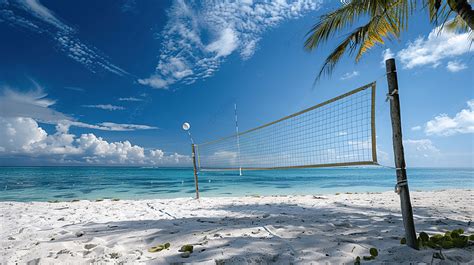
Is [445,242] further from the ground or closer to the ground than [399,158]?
closer to the ground

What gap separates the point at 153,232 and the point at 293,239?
167cm

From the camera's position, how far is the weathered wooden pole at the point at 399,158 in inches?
83.1

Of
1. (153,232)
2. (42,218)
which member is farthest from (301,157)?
(42,218)

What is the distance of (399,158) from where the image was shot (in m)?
2.15

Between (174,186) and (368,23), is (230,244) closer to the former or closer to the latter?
(368,23)

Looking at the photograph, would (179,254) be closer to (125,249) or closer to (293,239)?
(125,249)

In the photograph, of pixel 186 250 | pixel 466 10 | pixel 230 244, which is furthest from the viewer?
pixel 466 10

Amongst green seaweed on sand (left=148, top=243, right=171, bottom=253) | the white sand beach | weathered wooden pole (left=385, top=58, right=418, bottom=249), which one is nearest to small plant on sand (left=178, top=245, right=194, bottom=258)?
the white sand beach

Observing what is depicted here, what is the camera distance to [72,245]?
245 cm

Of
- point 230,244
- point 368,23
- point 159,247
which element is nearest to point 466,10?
point 368,23

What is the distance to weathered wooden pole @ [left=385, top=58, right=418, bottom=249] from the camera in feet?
6.93

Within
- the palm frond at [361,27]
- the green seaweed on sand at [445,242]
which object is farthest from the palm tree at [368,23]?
the green seaweed on sand at [445,242]

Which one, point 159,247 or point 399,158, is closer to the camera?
point 399,158

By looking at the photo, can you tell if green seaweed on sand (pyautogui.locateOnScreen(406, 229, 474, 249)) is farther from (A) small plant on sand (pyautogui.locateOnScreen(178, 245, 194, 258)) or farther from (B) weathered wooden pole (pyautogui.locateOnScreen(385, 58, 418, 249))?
(A) small plant on sand (pyautogui.locateOnScreen(178, 245, 194, 258))
